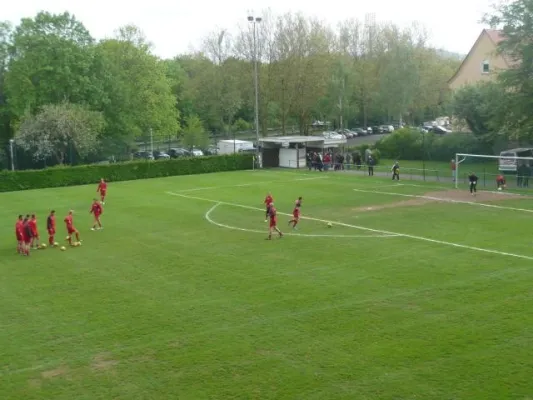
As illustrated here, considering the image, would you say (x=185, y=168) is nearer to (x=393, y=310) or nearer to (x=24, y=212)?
(x=24, y=212)

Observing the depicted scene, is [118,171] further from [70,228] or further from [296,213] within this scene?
[296,213]

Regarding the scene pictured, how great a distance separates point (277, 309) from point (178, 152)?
56.9m

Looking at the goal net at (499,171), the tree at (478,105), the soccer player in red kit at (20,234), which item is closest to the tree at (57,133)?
the goal net at (499,171)

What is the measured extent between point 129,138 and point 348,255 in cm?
4646

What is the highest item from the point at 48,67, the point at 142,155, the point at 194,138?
the point at 48,67

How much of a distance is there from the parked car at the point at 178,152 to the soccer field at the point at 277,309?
40.0m

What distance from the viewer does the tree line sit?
58.9 metres

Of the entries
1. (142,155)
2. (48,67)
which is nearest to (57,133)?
(48,67)

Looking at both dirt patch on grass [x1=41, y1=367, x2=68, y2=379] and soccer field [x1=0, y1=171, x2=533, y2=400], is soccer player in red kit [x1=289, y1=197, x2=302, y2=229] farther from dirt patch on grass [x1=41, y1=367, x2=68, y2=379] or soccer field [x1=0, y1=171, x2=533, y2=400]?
dirt patch on grass [x1=41, y1=367, x2=68, y2=379]

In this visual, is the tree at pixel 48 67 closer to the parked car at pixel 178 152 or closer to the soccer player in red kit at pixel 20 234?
the parked car at pixel 178 152

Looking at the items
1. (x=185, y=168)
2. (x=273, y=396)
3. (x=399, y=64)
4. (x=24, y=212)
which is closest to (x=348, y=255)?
(x=273, y=396)

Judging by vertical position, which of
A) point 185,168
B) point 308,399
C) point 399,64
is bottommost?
point 308,399

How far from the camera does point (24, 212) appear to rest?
35.3m

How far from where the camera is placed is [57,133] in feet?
180
